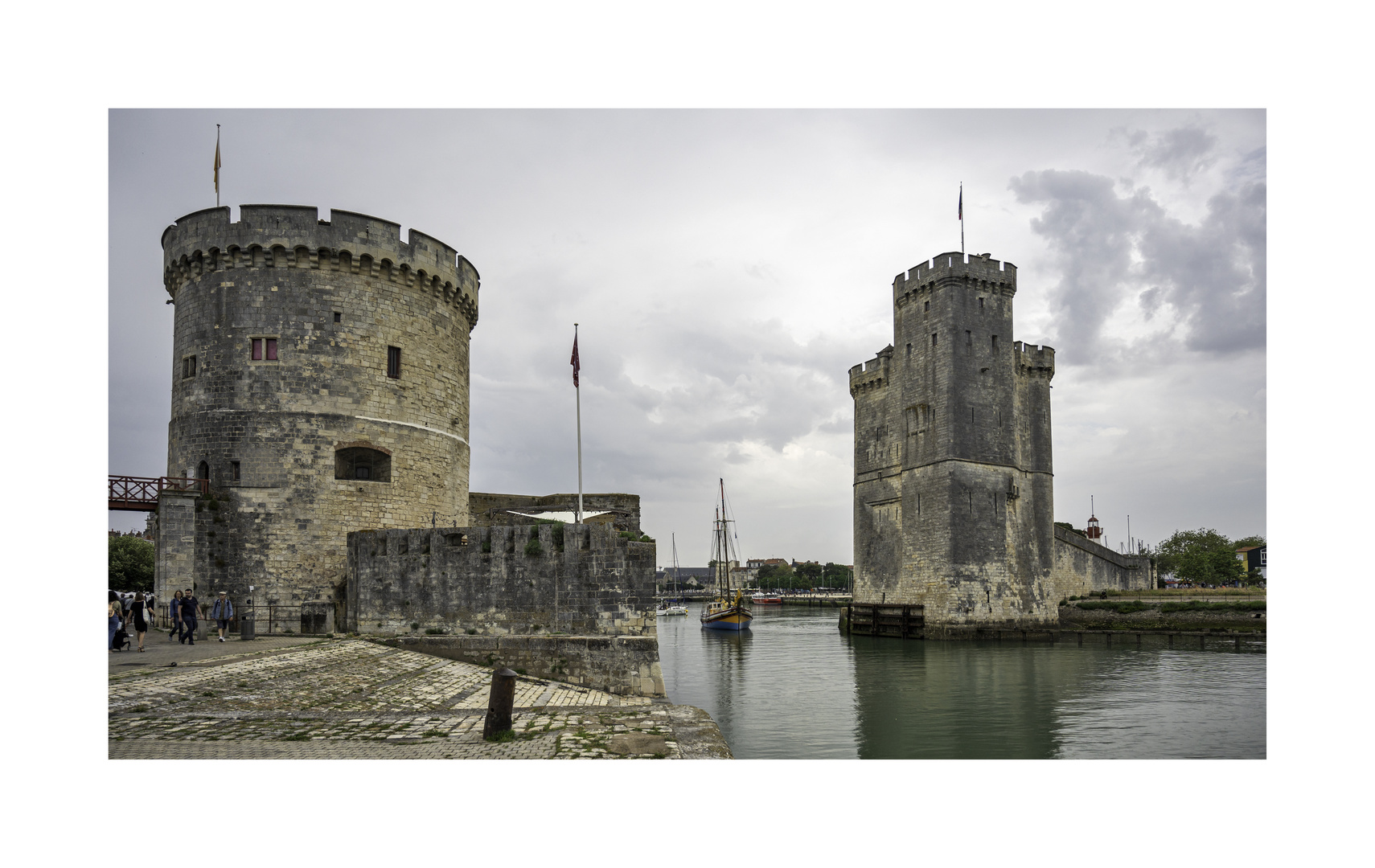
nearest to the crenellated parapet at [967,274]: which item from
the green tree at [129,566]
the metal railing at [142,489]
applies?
the metal railing at [142,489]

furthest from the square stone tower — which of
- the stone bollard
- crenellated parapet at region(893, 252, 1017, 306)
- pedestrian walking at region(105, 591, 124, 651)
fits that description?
pedestrian walking at region(105, 591, 124, 651)

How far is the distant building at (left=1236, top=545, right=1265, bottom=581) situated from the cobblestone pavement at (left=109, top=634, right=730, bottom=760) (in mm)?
57879

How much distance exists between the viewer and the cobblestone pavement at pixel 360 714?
8.35 meters

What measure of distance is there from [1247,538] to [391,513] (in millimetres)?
66407

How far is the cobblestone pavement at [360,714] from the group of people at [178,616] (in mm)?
2258

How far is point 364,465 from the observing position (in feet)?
64.8

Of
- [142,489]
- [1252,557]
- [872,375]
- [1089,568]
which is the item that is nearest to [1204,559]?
[1252,557]

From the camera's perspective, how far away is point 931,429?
3809cm

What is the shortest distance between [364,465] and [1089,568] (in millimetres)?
36820

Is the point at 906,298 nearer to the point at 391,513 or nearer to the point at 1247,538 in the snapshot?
the point at 391,513

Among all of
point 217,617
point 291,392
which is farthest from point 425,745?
point 291,392

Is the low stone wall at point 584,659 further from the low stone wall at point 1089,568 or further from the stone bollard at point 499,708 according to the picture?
the low stone wall at point 1089,568

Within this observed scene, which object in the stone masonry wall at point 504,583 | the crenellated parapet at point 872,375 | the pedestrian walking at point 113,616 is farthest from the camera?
the crenellated parapet at point 872,375

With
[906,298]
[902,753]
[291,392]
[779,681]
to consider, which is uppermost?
[906,298]
